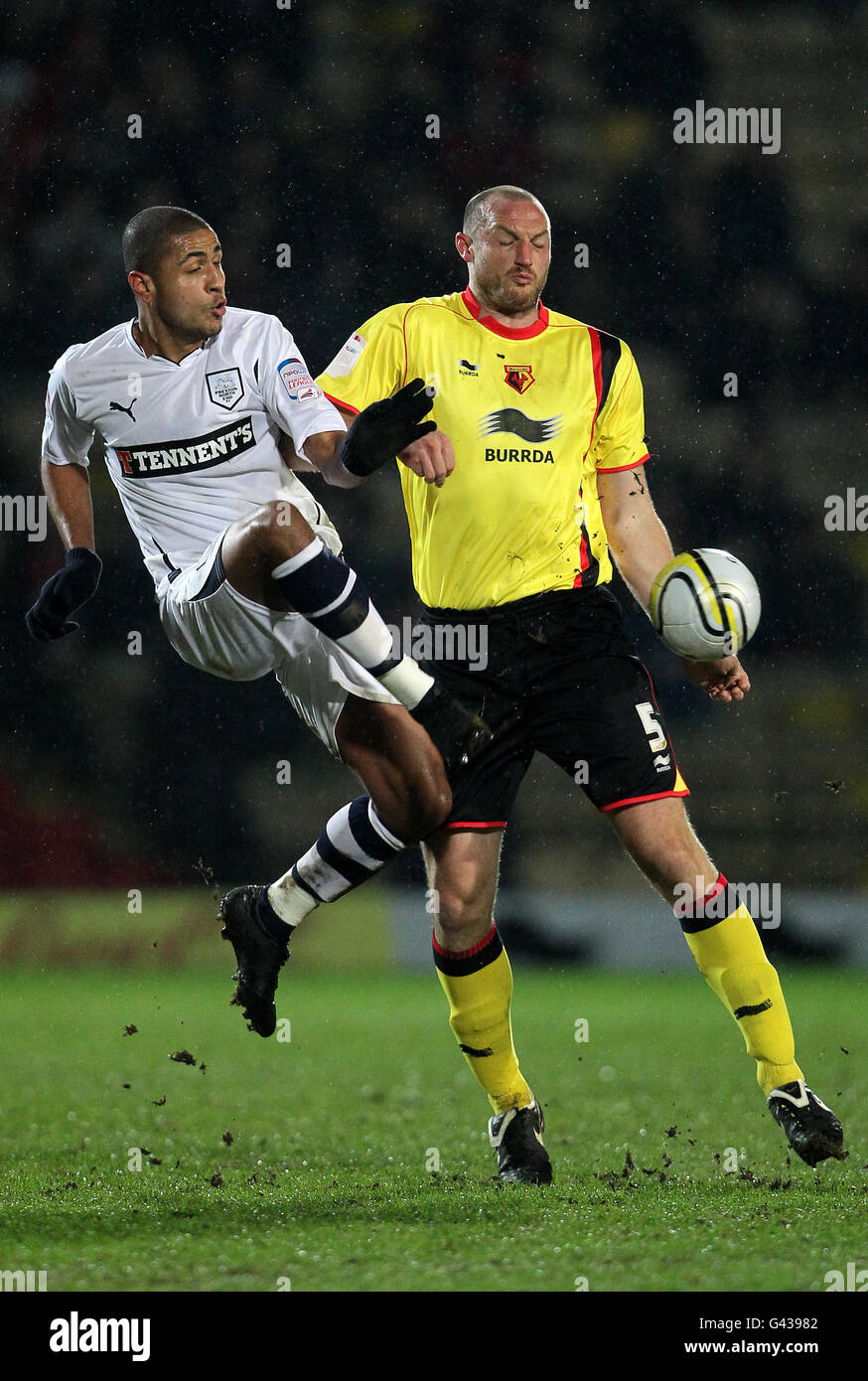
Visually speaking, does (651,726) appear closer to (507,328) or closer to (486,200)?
(507,328)

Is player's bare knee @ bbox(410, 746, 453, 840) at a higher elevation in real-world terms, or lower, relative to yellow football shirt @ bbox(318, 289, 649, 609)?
lower

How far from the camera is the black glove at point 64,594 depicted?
349cm

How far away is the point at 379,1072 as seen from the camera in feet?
17.2

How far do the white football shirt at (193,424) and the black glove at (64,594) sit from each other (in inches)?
6.2

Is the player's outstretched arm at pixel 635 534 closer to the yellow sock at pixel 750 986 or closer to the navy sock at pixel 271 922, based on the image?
the yellow sock at pixel 750 986

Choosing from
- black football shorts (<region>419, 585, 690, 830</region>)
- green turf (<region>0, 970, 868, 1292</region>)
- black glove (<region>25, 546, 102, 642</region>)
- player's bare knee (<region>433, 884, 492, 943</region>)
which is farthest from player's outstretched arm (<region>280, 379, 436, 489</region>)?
green turf (<region>0, 970, 868, 1292</region>)

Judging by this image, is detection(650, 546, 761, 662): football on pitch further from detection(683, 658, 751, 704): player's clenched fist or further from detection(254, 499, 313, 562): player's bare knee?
detection(254, 499, 313, 562): player's bare knee

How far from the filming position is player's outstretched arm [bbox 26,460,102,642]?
350cm

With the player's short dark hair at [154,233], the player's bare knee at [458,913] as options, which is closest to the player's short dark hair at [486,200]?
the player's short dark hair at [154,233]

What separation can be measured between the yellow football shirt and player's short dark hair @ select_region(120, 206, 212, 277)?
0.47 metres

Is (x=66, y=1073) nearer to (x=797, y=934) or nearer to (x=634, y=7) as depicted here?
(x=797, y=934)

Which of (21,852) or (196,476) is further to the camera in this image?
(21,852)

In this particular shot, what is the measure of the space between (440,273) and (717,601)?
510cm

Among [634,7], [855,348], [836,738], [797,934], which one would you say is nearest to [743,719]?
[836,738]
